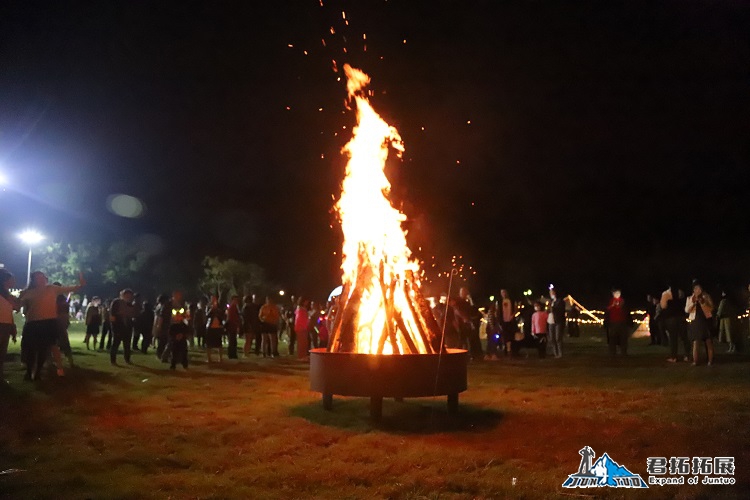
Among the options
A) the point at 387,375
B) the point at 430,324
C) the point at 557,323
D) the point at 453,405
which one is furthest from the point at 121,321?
the point at 557,323

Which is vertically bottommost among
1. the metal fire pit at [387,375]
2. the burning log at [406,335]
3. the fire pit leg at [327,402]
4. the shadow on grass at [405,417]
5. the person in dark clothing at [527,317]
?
the shadow on grass at [405,417]

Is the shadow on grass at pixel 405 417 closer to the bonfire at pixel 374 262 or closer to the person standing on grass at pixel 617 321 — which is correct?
the bonfire at pixel 374 262

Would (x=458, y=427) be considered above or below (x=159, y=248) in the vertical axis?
below

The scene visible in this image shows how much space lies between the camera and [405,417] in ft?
27.5

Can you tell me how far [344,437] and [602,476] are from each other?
276 cm

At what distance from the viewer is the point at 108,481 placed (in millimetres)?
5461

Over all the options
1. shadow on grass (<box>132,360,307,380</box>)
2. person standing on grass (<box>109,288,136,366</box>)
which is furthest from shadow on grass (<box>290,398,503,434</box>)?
person standing on grass (<box>109,288,136,366</box>)

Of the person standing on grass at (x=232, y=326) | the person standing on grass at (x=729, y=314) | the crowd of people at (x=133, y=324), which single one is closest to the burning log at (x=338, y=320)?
the crowd of people at (x=133, y=324)

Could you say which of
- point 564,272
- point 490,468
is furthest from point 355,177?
point 564,272

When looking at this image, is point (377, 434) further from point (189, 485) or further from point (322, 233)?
point (322, 233)

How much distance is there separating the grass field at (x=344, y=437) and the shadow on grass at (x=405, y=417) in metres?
0.03

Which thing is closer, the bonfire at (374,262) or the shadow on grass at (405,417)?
the shadow on grass at (405,417)

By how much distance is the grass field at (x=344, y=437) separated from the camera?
5332 mm

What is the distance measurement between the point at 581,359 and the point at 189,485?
13.4m
